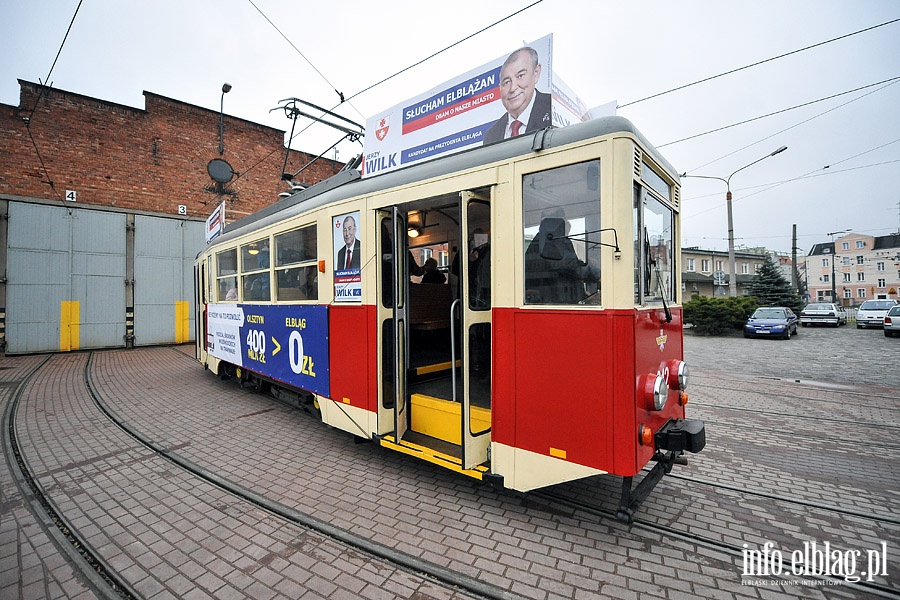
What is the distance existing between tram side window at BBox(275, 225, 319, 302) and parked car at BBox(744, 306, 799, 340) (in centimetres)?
1925

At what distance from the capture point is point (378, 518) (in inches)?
131

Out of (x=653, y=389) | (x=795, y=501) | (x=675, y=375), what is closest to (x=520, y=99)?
(x=653, y=389)

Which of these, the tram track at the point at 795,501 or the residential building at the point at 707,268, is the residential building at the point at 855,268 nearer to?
the residential building at the point at 707,268

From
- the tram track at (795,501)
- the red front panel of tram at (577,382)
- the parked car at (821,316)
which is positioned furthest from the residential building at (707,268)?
the red front panel of tram at (577,382)

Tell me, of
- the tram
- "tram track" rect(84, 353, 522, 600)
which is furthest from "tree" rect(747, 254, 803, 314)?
"tram track" rect(84, 353, 522, 600)

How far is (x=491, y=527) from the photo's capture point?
10.4 ft

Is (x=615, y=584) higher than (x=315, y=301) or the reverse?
the reverse

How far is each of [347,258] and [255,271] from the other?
2.69m

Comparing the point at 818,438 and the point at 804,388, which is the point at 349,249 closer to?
the point at 818,438

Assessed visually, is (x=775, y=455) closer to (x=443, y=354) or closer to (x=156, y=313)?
(x=443, y=354)

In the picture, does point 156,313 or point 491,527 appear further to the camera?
point 156,313

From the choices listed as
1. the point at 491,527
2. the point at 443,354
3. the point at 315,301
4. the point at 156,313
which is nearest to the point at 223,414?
the point at 315,301

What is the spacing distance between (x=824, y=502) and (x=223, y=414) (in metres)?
7.66

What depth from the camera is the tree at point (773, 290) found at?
75.1ft
